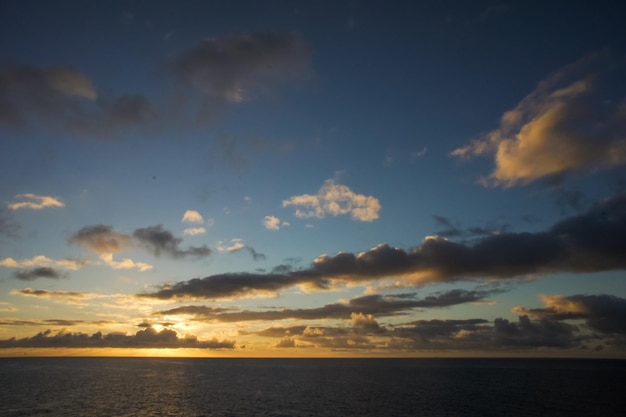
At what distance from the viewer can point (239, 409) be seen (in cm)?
10444

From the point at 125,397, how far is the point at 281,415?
62596 mm

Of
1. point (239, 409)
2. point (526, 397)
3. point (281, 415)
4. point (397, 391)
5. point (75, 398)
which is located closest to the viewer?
point (281, 415)

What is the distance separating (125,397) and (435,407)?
96.1 meters

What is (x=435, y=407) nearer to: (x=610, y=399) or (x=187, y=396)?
(x=610, y=399)

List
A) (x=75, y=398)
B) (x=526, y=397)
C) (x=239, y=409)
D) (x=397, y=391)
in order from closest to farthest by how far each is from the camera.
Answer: (x=239, y=409)
(x=75, y=398)
(x=526, y=397)
(x=397, y=391)

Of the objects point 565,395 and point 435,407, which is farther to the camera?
point 565,395

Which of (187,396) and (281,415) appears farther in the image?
(187,396)

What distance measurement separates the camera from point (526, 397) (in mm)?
132250

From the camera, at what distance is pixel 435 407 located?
349 ft

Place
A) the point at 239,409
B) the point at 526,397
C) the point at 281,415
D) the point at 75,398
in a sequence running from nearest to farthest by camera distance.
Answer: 1. the point at 281,415
2. the point at 239,409
3. the point at 75,398
4. the point at 526,397

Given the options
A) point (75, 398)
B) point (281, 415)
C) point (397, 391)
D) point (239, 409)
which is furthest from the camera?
point (397, 391)

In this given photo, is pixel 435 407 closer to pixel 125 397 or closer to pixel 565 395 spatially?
pixel 565 395

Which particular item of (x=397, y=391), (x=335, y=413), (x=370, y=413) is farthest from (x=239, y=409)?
(x=397, y=391)

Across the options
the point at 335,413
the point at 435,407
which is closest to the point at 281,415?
the point at 335,413
